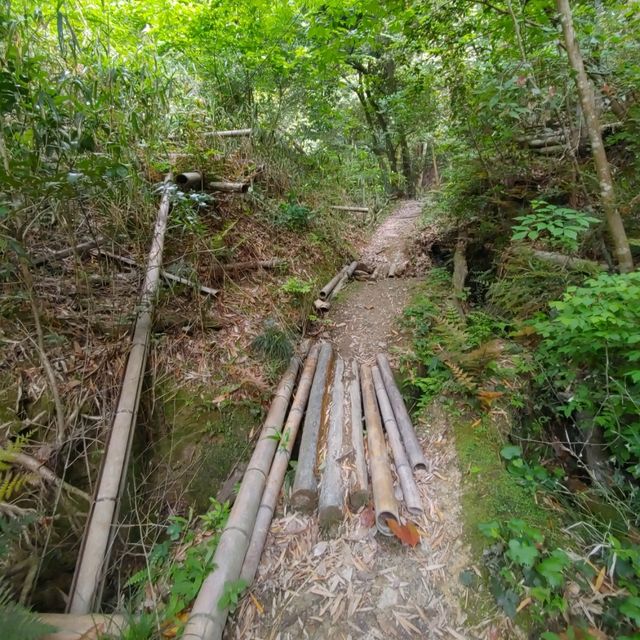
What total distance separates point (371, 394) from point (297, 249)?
110 inches

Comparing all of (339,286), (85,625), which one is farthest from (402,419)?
(339,286)

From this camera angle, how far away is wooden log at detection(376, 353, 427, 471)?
7.86 ft

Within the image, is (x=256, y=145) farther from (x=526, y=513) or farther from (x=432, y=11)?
(x=526, y=513)

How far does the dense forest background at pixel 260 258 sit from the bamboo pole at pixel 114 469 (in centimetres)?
20

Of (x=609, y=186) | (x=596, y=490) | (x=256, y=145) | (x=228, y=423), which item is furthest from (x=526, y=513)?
(x=256, y=145)

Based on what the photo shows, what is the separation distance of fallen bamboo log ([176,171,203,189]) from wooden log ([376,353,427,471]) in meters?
3.11

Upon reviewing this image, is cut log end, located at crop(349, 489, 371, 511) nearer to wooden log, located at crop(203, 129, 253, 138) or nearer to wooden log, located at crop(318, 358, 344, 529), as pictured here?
wooden log, located at crop(318, 358, 344, 529)

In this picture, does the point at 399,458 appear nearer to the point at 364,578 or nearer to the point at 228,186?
the point at 364,578

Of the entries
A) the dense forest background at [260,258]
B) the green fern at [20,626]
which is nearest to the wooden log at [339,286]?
the dense forest background at [260,258]

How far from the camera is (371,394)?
3.13m

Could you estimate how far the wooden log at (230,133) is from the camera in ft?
15.3

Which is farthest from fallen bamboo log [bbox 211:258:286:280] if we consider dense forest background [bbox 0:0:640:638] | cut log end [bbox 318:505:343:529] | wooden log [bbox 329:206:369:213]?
wooden log [bbox 329:206:369:213]

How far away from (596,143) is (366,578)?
3.58m

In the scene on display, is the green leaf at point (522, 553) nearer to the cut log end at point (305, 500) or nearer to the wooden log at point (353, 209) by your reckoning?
the cut log end at point (305, 500)
